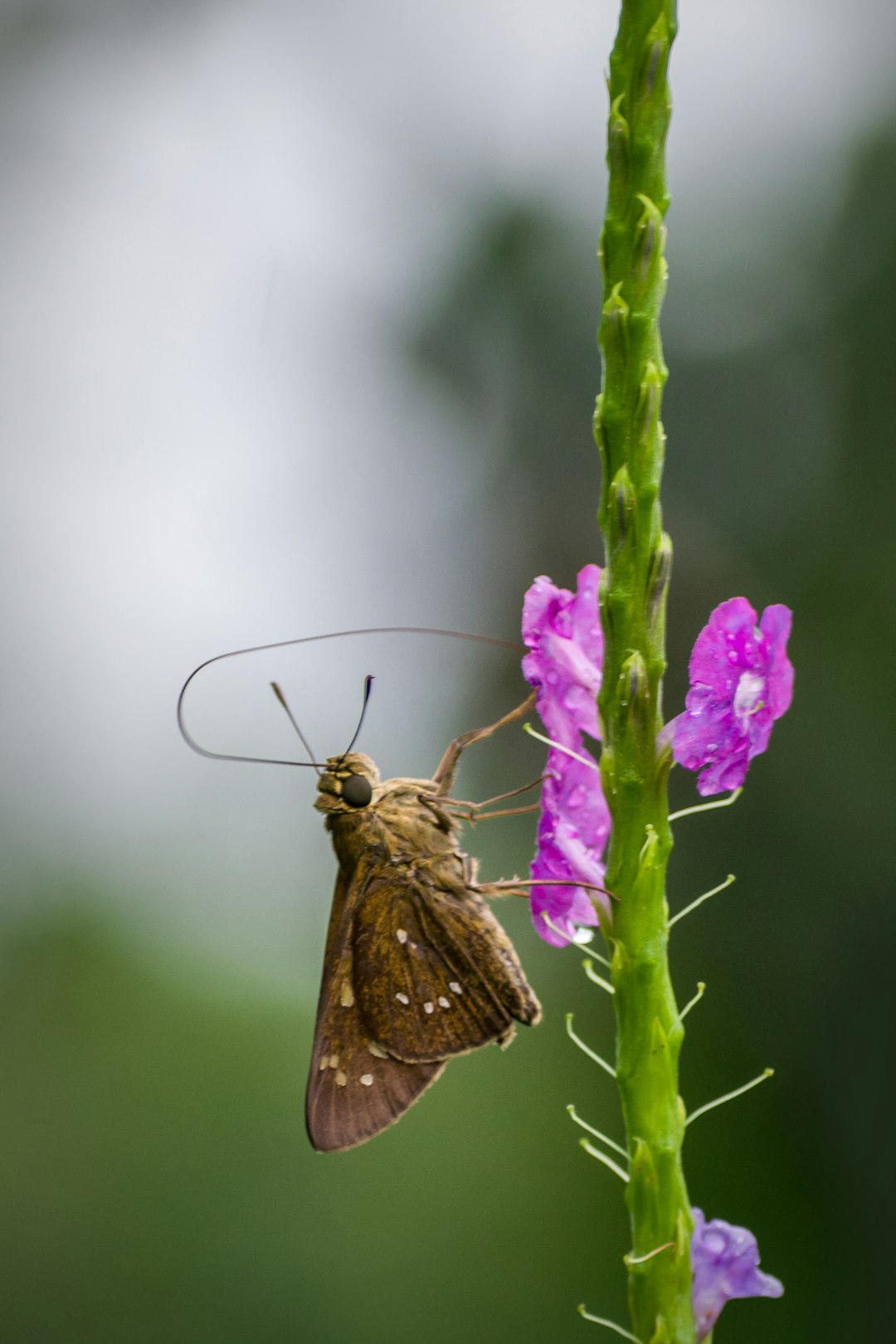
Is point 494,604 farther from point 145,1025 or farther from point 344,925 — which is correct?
point 344,925

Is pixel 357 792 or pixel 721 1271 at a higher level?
pixel 357 792

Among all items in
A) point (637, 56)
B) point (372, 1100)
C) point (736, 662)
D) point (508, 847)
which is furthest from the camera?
point (508, 847)

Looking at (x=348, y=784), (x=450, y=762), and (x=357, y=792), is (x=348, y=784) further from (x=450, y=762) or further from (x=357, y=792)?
(x=450, y=762)

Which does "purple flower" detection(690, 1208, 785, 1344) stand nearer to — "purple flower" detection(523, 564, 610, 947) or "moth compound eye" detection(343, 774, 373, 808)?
"purple flower" detection(523, 564, 610, 947)

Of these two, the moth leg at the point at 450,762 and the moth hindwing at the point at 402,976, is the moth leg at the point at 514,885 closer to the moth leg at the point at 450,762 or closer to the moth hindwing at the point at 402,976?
the moth hindwing at the point at 402,976

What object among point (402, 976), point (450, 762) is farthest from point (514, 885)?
point (450, 762)

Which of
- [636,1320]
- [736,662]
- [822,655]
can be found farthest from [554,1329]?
[736,662]

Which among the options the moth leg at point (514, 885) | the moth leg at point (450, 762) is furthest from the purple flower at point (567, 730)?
the moth leg at point (450, 762)
